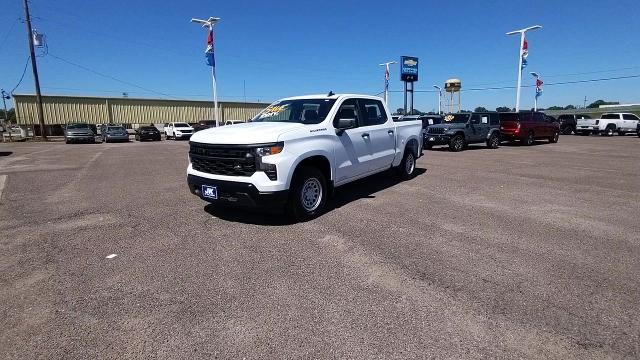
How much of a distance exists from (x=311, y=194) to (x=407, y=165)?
4.19 m

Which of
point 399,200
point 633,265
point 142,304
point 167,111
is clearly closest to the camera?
point 142,304

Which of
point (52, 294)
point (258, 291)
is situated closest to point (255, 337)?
point (258, 291)

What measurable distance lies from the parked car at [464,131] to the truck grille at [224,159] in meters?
14.8

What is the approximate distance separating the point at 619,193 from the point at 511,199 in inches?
103

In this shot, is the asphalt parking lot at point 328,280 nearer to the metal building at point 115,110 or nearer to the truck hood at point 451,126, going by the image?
the truck hood at point 451,126

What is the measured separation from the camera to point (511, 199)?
24.3ft

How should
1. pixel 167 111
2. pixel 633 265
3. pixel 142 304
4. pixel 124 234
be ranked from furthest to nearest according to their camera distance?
pixel 167 111 → pixel 124 234 → pixel 633 265 → pixel 142 304

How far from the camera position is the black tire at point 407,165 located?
→ 9.24 m

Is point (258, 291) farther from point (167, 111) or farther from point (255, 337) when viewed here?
point (167, 111)

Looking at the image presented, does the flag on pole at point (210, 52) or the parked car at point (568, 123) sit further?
the parked car at point (568, 123)

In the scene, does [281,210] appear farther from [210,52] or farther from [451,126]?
[210,52]

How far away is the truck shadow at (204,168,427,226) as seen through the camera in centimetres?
590

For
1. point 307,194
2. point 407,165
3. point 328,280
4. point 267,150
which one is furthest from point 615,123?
point 328,280

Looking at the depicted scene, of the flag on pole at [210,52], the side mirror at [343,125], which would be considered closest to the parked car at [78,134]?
the flag on pole at [210,52]
